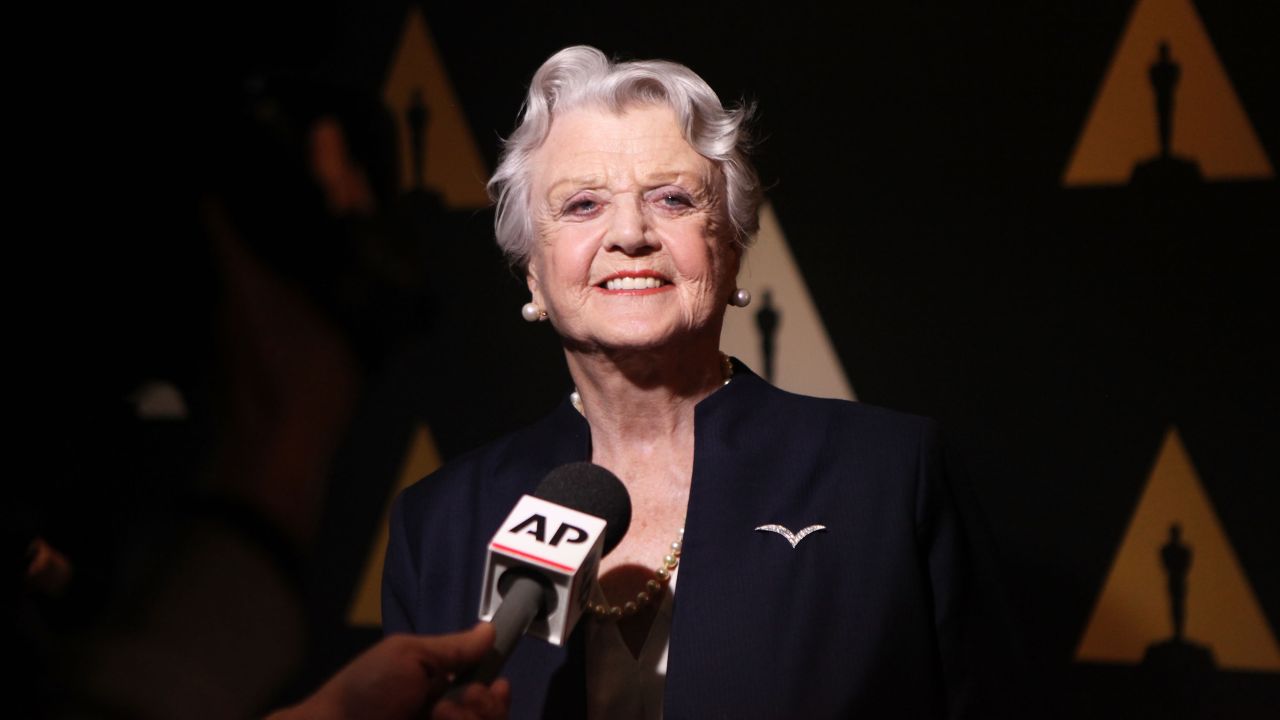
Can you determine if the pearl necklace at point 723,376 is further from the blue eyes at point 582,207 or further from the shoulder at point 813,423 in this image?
the blue eyes at point 582,207

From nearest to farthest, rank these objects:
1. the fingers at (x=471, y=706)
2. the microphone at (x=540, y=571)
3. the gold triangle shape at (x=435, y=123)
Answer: the fingers at (x=471, y=706) < the microphone at (x=540, y=571) < the gold triangle shape at (x=435, y=123)

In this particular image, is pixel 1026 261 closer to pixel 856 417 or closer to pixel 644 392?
pixel 856 417

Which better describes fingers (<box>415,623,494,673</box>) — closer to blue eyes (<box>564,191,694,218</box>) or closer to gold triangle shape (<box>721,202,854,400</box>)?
blue eyes (<box>564,191,694,218</box>)

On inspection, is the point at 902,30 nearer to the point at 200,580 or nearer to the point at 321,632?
the point at 321,632

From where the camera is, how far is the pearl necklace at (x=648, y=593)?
1635 mm

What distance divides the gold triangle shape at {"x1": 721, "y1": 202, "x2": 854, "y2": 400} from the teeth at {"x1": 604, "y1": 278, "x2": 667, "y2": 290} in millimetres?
573

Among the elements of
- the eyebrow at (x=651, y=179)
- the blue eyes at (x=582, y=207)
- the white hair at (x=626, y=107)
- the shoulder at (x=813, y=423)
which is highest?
the white hair at (x=626, y=107)

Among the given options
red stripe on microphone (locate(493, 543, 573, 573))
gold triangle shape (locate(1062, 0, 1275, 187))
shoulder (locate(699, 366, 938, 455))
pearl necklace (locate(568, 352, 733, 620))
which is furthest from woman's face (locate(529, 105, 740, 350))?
gold triangle shape (locate(1062, 0, 1275, 187))

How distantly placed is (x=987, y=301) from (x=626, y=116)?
0.82 meters

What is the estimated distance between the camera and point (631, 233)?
1694 millimetres

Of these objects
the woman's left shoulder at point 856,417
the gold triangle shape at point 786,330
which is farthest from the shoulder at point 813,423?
the gold triangle shape at point 786,330

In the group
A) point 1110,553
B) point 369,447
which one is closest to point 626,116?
point 369,447

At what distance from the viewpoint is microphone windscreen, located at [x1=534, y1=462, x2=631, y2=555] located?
1.32 m

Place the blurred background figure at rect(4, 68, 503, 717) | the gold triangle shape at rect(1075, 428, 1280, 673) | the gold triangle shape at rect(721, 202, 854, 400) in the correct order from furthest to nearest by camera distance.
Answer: the gold triangle shape at rect(721, 202, 854, 400) < the gold triangle shape at rect(1075, 428, 1280, 673) < the blurred background figure at rect(4, 68, 503, 717)
